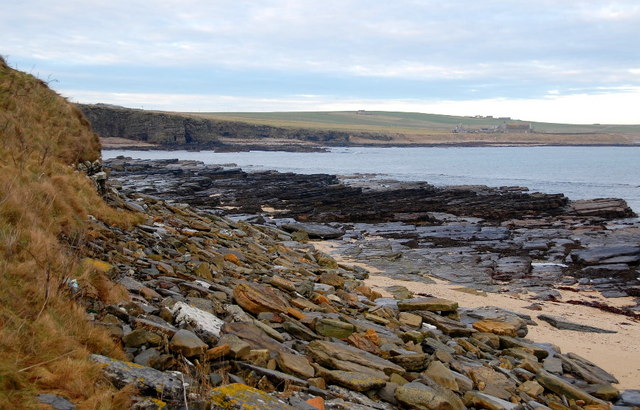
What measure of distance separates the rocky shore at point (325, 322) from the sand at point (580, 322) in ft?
1.43

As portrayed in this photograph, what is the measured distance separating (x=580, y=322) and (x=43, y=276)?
11193 millimetres

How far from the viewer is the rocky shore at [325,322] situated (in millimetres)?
5539

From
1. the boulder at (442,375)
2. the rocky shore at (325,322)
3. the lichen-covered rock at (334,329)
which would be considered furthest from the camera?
the lichen-covered rock at (334,329)

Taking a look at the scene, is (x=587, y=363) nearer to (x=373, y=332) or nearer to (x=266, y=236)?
(x=373, y=332)

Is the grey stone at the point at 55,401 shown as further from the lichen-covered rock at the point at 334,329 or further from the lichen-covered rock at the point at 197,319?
the lichen-covered rock at the point at 334,329

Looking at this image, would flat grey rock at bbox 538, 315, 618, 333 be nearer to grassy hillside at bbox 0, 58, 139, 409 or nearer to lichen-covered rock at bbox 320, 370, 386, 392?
lichen-covered rock at bbox 320, 370, 386, 392

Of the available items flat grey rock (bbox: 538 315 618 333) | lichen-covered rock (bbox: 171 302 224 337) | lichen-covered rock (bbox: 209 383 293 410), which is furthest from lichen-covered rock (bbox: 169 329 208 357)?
flat grey rock (bbox: 538 315 618 333)

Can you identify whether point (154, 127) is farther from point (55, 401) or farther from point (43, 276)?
point (55, 401)

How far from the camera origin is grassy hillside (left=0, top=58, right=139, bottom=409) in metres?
4.32

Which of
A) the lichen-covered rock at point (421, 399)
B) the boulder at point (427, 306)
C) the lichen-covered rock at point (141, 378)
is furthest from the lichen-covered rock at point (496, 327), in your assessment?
the lichen-covered rock at point (141, 378)

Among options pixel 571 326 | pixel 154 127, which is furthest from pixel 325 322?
pixel 154 127

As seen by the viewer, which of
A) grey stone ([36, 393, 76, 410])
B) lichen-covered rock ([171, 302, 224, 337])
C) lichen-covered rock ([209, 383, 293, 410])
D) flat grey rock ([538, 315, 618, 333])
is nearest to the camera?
grey stone ([36, 393, 76, 410])

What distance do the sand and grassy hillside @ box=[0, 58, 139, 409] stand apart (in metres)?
7.57

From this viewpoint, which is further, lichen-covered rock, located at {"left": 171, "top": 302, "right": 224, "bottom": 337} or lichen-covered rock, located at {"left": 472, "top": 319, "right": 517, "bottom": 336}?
lichen-covered rock, located at {"left": 472, "top": 319, "right": 517, "bottom": 336}
